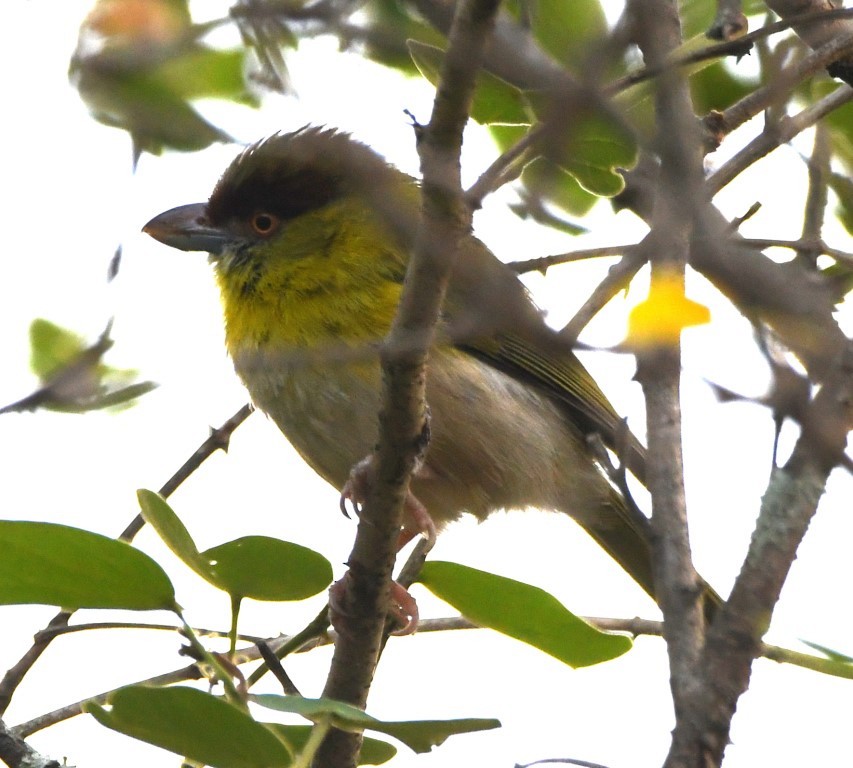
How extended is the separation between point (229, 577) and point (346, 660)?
0.63 meters

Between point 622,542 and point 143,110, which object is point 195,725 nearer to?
point 143,110

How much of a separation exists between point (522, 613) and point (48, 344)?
1390mm

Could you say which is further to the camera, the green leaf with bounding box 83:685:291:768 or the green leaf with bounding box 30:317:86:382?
the green leaf with bounding box 30:317:86:382

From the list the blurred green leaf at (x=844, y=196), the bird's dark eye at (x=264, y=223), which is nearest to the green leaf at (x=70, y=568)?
the blurred green leaf at (x=844, y=196)

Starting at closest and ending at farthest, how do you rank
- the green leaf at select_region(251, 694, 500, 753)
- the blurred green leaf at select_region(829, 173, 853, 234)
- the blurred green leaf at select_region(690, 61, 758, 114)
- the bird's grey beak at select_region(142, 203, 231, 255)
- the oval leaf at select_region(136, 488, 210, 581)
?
1. the green leaf at select_region(251, 694, 500, 753)
2. the oval leaf at select_region(136, 488, 210, 581)
3. the blurred green leaf at select_region(829, 173, 853, 234)
4. the blurred green leaf at select_region(690, 61, 758, 114)
5. the bird's grey beak at select_region(142, 203, 231, 255)

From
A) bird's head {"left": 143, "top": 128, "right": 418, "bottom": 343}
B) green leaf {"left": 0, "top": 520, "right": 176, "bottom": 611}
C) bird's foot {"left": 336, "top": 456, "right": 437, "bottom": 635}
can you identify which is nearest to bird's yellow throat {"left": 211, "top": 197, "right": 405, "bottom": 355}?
bird's head {"left": 143, "top": 128, "right": 418, "bottom": 343}

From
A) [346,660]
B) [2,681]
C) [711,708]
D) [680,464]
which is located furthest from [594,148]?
[2,681]

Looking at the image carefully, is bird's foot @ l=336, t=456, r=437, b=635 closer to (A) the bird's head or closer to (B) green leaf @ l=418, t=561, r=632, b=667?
(B) green leaf @ l=418, t=561, r=632, b=667

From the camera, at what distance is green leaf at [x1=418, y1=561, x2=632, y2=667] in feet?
9.37

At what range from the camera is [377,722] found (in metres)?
2.42

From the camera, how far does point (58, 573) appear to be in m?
2.57

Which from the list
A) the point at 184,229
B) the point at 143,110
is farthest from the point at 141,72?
the point at 184,229

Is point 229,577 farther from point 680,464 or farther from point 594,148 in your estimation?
point 594,148

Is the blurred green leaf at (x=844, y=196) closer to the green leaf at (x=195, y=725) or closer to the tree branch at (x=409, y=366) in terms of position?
the tree branch at (x=409, y=366)
